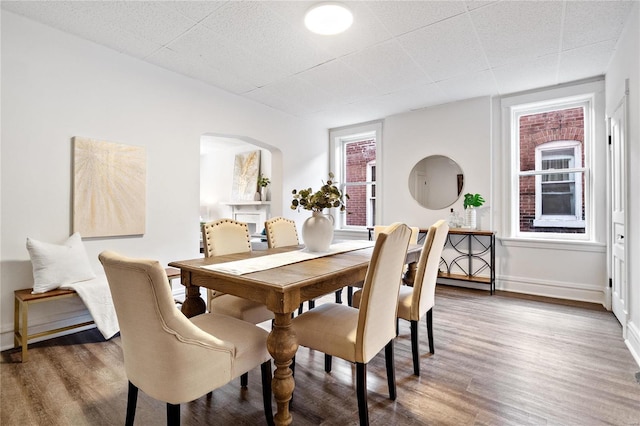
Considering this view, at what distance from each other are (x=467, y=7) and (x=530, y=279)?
10.8 ft

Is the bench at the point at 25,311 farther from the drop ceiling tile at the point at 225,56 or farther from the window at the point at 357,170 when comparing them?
the window at the point at 357,170

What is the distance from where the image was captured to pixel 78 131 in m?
2.88

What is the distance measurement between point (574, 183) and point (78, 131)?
5398mm

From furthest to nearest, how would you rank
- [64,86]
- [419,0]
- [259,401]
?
[64,86]
[419,0]
[259,401]

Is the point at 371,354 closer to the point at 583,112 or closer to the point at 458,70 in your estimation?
the point at 458,70

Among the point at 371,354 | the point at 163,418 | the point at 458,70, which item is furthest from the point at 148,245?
the point at 458,70

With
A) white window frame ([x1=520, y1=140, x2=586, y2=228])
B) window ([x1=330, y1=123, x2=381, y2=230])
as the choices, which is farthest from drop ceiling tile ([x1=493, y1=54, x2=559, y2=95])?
window ([x1=330, y1=123, x2=381, y2=230])

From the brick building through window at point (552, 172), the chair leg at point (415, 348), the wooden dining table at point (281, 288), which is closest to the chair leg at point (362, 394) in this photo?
the wooden dining table at point (281, 288)

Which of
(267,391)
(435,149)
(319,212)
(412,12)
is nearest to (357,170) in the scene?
(435,149)

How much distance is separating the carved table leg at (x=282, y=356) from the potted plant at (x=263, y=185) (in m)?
4.98

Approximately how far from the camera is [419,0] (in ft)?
7.76

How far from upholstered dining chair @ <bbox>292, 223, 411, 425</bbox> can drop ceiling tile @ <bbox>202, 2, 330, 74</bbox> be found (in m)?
2.02

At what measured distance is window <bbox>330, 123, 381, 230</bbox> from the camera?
5.71 meters

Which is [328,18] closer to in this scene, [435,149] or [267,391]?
[267,391]
